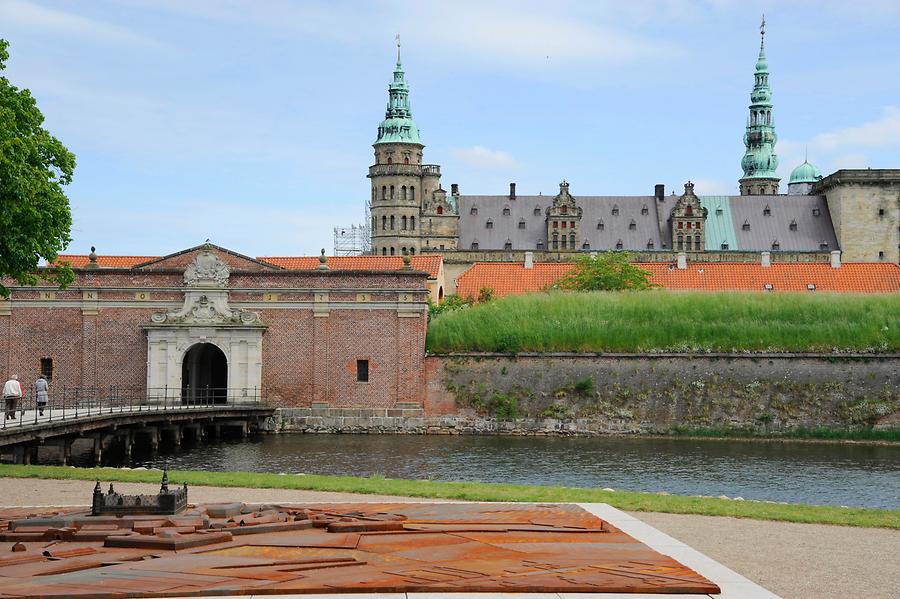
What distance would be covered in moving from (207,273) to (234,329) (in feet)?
8.16

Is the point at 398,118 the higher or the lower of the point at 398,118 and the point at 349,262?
the higher

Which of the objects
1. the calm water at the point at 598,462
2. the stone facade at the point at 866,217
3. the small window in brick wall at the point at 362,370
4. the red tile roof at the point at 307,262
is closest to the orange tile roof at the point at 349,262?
the red tile roof at the point at 307,262

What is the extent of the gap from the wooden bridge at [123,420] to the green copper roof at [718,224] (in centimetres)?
5334

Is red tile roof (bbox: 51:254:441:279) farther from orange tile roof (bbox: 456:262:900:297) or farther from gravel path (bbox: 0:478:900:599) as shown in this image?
gravel path (bbox: 0:478:900:599)

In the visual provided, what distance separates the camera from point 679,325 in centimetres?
4472

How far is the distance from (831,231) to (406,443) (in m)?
60.3

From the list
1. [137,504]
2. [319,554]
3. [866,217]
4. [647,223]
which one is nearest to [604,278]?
[647,223]

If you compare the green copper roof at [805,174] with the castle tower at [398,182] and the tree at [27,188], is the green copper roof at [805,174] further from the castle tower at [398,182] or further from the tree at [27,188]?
the tree at [27,188]

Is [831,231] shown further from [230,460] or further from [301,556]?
[301,556]

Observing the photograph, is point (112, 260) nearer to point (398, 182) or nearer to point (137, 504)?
point (137, 504)

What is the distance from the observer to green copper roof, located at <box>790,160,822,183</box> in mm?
121250

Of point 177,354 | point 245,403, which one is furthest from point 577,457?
point 177,354

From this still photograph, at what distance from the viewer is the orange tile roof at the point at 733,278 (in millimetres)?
59812

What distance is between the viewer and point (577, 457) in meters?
34.7
